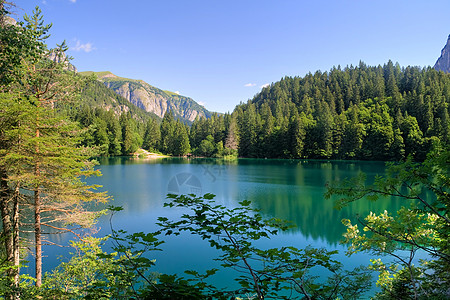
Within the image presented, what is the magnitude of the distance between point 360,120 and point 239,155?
32.0 metres

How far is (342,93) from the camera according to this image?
76.4 metres

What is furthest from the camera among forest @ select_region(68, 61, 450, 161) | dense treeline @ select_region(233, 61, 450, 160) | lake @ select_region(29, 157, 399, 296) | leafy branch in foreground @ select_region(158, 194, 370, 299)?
forest @ select_region(68, 61, 450, 161)

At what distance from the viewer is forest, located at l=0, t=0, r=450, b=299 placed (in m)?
2.50

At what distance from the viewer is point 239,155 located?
71.9m

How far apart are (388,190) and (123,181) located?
28021 millimetres

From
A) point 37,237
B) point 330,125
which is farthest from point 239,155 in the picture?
point 37,237

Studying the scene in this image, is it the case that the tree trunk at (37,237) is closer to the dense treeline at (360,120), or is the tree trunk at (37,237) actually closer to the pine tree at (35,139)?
the pine tree at (35,139)

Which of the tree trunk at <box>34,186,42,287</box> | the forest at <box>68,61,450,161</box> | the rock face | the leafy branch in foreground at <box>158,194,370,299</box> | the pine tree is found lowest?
the tree trunk at <box>34,186,42,287</box>

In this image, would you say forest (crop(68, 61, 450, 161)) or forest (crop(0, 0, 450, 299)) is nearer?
forest (crop(0, 0, 450, 299))

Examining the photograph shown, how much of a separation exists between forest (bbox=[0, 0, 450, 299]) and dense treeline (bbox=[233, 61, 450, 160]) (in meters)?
0.33

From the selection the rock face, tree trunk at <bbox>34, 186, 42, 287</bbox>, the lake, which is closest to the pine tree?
tree trunk at <bbox>34, 186, 42, 287</bbox>

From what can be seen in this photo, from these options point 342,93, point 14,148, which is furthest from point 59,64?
point 342,93

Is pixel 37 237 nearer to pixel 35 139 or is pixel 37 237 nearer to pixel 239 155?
pixel 35 139

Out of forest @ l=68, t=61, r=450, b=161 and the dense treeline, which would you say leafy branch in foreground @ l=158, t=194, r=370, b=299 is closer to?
the dense treeline
